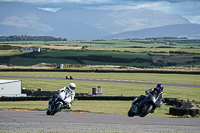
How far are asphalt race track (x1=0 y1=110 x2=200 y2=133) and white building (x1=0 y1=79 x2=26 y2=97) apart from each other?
2704cm

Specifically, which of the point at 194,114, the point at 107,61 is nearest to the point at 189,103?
the point at 194,114

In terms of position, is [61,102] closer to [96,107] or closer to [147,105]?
[147,105]

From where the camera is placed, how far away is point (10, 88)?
190 ft

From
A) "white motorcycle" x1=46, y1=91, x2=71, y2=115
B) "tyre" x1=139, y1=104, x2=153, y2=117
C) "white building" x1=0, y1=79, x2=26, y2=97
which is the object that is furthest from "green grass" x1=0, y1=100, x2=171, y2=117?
"tyre" x1=139, y1=104, x2=153, y2=117

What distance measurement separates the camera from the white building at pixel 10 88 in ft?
184

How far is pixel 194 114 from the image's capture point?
33.6 metres

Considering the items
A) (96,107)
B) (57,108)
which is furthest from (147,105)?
(96,107)

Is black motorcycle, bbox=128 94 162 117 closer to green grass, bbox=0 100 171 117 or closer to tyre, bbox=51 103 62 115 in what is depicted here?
tyre, bbox=51 103 62 115

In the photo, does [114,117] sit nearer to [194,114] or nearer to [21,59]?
[194,114]

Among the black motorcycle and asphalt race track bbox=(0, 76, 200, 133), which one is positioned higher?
the black motorcycle

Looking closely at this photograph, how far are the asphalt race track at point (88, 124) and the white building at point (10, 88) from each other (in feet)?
88.7

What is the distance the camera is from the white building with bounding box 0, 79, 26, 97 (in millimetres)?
56069

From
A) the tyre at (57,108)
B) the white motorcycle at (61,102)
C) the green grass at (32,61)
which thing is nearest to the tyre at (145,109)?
the white motorcycle at (61,102)

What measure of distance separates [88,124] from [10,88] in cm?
3411
